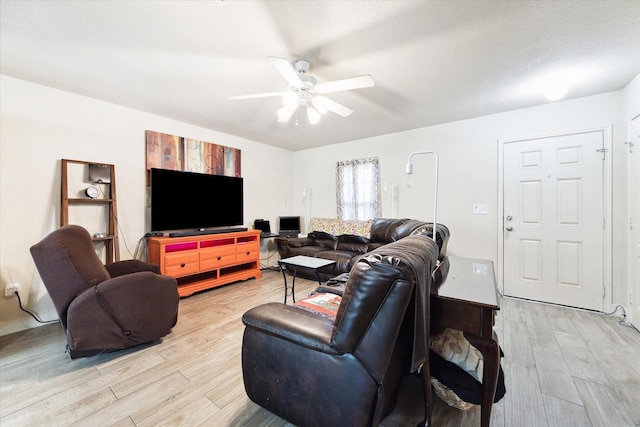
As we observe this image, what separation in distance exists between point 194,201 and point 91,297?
1.92 m

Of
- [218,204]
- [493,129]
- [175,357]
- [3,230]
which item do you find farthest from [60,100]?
[493,129]

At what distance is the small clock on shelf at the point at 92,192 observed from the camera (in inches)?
108

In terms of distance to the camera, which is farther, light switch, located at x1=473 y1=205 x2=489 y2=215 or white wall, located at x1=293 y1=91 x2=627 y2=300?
light switch, located at x1=473 y1=205 x2=489 y2=215

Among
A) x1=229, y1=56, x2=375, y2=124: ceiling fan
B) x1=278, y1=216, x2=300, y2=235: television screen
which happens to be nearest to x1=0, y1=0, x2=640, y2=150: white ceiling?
x1=229, y1=56, x2=375, y2=124: ceiling fan

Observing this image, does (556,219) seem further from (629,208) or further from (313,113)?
(313,113)

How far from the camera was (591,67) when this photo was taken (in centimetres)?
219

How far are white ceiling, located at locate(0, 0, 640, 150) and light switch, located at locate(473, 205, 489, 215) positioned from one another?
131 cm

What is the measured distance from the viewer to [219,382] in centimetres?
170

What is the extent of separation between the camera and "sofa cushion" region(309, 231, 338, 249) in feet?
14.4

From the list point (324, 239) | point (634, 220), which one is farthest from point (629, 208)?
point (324, 239)

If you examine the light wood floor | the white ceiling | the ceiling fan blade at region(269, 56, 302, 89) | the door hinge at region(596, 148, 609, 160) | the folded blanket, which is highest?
the white ceiling

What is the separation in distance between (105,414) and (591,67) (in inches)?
174

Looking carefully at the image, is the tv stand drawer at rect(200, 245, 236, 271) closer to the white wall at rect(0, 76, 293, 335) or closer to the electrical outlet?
the white wall at rect(0, 76, 293, 335)

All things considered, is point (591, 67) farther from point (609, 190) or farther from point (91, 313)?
point (91, 313)
